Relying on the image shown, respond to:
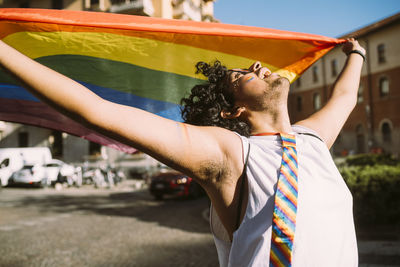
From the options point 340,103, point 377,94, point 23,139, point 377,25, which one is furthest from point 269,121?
point 23,139

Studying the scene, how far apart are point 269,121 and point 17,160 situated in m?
23.1

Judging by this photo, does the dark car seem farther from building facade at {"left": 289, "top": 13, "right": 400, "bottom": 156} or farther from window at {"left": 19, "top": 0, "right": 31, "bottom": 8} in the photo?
window at {"left": 19, "top": 0, "right": 31, "bottom": 8}

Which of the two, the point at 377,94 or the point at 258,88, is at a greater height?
the point at 377,94

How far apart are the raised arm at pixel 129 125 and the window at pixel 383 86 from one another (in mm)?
34972

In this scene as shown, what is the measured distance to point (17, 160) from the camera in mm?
21281

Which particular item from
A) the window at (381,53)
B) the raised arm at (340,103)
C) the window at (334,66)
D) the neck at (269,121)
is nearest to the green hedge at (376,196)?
the raised arm at (340,103)

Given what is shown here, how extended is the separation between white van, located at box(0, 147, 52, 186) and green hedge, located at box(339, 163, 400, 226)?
1764 centimetres

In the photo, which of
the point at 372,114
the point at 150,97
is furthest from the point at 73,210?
the point at 372,114

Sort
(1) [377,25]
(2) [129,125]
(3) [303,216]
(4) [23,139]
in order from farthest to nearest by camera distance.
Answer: (4) [23,139]
(1) [377,25]
(3) [303,216]
(2) [129,125]

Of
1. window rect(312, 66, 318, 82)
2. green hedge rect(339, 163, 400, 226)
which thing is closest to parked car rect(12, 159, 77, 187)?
green hedge rect(339, 163, 400, 226)

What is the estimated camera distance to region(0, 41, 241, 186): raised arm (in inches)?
46.5

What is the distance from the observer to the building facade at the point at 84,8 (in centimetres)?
2538

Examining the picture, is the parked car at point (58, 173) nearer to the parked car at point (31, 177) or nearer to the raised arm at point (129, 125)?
the parked car at point (31, 177)

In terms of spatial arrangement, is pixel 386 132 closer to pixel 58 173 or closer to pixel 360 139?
pixel 360 139
